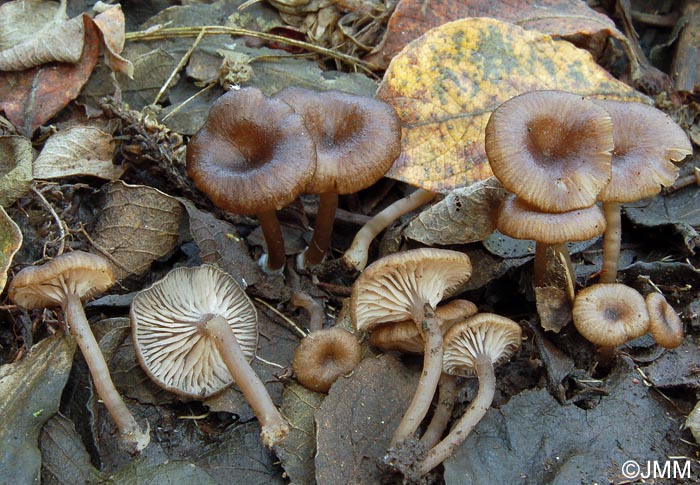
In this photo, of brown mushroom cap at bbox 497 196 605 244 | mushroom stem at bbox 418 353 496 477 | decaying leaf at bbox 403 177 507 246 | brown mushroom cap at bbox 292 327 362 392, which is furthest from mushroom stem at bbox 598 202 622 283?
brown mushroom cap at bbox 292 327 362 392

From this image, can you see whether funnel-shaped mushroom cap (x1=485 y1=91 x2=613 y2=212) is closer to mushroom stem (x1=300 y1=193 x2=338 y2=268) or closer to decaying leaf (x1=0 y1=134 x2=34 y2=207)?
mushroom stem (x1=300 y1=193 x2=338 y2=268)

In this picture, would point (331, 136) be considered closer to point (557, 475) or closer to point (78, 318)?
point (78, 318)

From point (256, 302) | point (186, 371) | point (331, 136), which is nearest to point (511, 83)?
point (331, 136)

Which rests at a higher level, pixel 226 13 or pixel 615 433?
pixel 226 13

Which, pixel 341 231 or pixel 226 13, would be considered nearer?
pixel 341 231

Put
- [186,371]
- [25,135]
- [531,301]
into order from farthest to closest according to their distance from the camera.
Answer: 1. [25,135]
2. [531,301]
3. [186,371]

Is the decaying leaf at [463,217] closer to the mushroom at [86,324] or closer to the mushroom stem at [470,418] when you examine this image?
the mushroom stem at [470,418]

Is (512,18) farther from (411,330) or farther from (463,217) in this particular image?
Answer: (411,330)
